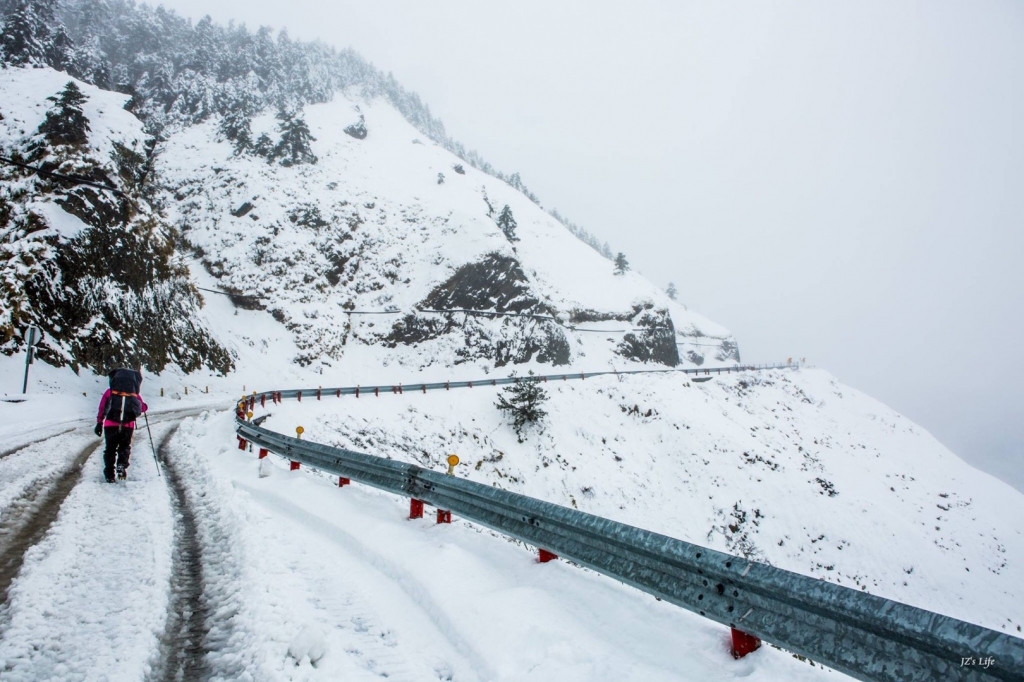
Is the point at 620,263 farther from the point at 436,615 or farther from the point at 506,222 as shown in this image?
the point at 436,615

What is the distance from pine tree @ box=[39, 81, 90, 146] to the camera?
25.5 m

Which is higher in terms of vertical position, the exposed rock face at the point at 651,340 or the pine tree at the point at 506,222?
the pine tree at the point at 506,222

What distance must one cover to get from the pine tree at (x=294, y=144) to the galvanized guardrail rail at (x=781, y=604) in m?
55.3

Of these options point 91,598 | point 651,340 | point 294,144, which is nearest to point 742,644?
point 91,598

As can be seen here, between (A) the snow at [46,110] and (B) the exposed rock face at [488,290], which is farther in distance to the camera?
(B) the exposed rock face at [488,290]

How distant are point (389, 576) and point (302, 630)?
1372mm

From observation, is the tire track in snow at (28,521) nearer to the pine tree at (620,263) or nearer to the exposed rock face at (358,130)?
the pine tree at (620,263)

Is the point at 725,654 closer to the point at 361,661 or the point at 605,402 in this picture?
the point at 361,661

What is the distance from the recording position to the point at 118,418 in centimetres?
785

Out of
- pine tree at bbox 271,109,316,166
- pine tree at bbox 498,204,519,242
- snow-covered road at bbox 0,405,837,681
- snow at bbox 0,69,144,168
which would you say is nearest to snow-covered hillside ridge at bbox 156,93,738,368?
pine tree at bbox 498,204,519,242

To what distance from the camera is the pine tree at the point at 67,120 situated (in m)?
25.5

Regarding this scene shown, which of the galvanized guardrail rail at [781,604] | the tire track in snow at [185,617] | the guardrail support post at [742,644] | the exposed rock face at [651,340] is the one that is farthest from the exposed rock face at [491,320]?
the guardrail support post at [742,644]

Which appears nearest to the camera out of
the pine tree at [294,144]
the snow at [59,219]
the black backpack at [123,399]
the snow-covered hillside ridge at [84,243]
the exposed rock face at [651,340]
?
the black backpack at [123,399]

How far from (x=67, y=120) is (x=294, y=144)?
26601 mm
